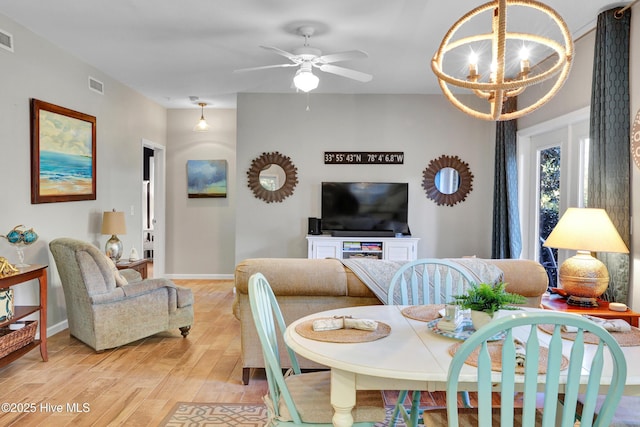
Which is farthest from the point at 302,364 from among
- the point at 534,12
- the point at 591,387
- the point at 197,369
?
the point at 534,12

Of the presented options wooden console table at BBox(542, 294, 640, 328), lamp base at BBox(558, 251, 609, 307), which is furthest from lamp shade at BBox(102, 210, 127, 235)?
lamp base at BBox(558, 251, 609, 307)

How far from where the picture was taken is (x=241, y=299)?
10.1 feet

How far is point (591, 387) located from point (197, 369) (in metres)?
2.76


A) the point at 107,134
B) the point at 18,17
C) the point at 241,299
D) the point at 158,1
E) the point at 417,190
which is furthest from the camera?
the point at 417,190

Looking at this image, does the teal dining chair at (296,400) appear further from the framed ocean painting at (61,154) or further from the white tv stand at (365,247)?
the white tv stand at (365,247)

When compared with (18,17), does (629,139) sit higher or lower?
lower

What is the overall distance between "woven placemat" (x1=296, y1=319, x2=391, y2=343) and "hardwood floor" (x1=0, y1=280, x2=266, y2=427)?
50.3 inches

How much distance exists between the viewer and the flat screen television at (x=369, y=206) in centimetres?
613

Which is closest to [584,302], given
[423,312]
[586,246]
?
[586,246]

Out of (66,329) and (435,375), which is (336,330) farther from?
(66,329)

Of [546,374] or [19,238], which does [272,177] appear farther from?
[546,374]

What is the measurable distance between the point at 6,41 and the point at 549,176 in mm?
4871

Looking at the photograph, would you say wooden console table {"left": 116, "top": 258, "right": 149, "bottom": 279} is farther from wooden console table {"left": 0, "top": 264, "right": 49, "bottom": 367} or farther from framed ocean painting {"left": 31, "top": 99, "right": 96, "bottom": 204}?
wooden console table {"left": 0, "top": 264, "right": 49, "bottom": 367}

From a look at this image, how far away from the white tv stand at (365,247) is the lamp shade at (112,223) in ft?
7.00
